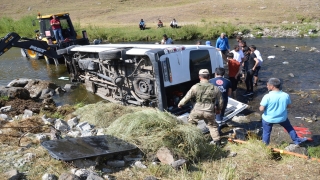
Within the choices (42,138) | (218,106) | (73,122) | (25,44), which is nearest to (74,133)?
(42,138)

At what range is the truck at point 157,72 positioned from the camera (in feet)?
25.7

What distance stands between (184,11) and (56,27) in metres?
23.0

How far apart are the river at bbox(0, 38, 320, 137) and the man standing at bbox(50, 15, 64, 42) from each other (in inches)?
65.7

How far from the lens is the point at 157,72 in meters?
7.64

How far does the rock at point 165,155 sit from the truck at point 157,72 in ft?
8.09

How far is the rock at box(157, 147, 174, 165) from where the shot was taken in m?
5.26

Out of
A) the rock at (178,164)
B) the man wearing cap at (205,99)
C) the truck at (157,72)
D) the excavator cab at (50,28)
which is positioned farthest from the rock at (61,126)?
the excavator cab at (50,28)

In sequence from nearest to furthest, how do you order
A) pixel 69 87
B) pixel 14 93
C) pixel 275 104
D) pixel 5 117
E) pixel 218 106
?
pixel 275 104, pixel 218 106, pixel 5 117, pixel 14 93, pixel 69 87

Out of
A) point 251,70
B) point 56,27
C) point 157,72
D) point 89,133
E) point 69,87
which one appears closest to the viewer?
point 89,133

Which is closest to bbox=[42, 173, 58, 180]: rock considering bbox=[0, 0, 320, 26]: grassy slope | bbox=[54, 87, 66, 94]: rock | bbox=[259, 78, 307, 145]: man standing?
bbox=[259, 78, 307, 145]: man standing

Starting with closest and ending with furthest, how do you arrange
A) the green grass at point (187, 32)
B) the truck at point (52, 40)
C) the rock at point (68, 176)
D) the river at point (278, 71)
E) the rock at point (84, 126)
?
the rock at point (68, 176)
the rock at point (84, 126)
the river at point (278, 71)
the truck at point (52, 40)
the green grass at point (187, 32)

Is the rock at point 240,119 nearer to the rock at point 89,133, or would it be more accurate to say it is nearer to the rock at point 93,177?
the rock at point 89,133

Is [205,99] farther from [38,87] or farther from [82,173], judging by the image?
[38,87]

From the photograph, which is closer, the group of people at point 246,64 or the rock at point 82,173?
the rock at point 82,173
